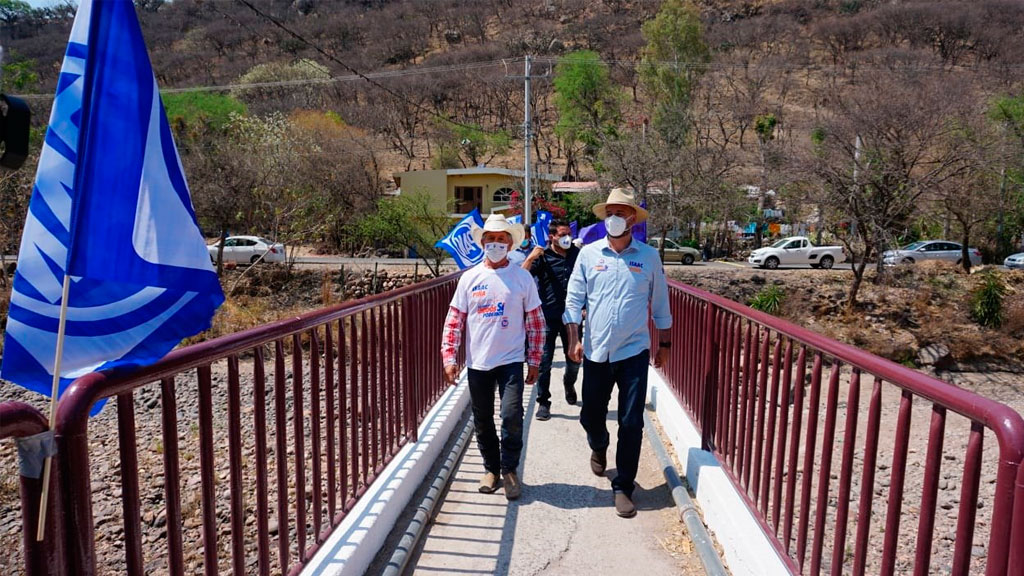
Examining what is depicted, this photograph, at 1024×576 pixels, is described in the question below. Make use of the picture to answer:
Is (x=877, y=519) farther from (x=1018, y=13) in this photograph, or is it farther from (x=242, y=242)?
(x=1018, y=13)

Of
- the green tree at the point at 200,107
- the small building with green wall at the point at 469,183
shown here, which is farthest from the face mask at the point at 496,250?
the green tree at the point at 200,107

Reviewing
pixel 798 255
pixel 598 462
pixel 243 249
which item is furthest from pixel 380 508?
pixel 798 255

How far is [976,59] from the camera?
86.5 metres

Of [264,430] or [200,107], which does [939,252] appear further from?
[200,107]

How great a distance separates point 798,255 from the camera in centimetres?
3259

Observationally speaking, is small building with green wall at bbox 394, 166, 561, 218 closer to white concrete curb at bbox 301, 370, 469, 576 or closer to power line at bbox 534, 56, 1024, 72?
power line at bbox 534, 56, 1024, 72

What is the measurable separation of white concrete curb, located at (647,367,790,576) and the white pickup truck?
29.5 metres

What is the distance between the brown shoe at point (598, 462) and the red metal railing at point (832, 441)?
27.6 inches

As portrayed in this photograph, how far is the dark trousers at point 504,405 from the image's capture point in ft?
14.0

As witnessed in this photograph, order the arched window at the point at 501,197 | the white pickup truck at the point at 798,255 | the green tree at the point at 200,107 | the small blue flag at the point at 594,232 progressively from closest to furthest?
the small blue flag at the point at 594,232 < the white pickup truck at the point at 798,255 < the arched window at the point at 501,197 < the green tree at the point at 200,107

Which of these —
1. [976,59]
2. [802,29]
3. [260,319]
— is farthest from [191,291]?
[802,29]

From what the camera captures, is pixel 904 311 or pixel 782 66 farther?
pixel 782 66

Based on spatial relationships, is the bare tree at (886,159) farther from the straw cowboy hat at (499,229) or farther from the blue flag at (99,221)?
the blue flag at (99,221)

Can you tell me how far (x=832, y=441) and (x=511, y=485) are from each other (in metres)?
2.26
